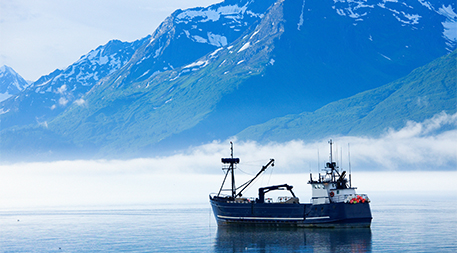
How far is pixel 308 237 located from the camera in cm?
10912

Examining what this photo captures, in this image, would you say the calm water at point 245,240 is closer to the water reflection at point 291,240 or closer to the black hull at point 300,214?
the water reflection at point 291,240

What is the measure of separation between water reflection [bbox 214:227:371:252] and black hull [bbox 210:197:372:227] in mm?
1442

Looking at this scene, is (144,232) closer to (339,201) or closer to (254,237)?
(254,237)

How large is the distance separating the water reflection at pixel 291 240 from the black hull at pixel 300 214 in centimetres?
144

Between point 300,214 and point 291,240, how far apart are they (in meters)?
13.4

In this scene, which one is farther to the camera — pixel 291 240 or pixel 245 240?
pixel 245 240

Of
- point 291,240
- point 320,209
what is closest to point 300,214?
point 320,209

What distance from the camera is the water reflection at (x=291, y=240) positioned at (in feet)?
318

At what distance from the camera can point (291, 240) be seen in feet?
348

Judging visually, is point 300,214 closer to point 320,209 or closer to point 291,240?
point 320,209

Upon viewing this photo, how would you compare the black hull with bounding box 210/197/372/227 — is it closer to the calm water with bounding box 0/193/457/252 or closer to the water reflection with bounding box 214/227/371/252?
the water reflection with bounding box 214/227/371/252

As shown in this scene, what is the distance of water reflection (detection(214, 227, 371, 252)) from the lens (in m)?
96.8

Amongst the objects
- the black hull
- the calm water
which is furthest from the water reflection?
the black hull

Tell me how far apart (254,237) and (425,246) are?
29.9 m
